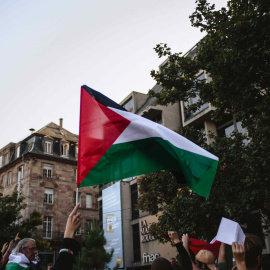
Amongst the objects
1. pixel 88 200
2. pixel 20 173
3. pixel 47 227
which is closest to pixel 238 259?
pixel 47 227

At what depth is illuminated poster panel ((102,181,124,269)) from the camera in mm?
30219

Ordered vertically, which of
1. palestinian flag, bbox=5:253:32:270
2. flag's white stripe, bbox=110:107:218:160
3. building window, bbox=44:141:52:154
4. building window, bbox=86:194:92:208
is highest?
building window, bbox=44:141:52:154

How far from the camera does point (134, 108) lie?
3547cm

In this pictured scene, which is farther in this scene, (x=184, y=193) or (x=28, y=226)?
(x=28, y=226)

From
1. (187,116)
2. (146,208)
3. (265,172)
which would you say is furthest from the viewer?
(187,116)

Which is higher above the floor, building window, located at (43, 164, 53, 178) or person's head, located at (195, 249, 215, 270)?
building window, located at (43, 164, 53, 178)

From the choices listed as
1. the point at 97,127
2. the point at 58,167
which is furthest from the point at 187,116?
the point at 97,127

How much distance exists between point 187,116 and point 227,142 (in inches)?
521

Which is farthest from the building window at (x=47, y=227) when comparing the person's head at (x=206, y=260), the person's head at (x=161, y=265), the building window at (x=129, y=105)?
the person's head at (x=161, y=265)

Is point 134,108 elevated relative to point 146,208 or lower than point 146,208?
elevated

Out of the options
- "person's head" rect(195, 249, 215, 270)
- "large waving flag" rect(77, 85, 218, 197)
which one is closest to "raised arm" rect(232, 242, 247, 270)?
"person's head" rect(195, 249, 215, 270)

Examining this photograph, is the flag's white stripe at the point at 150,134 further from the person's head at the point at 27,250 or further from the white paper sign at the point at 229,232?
the person's head at the point at 27,250

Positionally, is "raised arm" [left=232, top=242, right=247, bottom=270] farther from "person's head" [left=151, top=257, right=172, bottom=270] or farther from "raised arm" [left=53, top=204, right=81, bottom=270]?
"raised arm" [left=53, top=204, right=81, bottom=270]

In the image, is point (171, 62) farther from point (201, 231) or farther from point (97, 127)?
point (97, 127)
